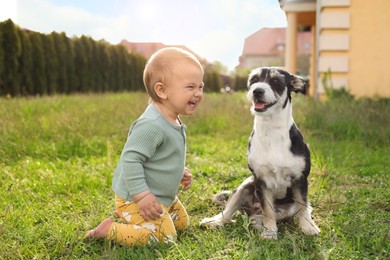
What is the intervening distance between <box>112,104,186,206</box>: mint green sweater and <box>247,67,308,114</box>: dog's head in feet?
1.72

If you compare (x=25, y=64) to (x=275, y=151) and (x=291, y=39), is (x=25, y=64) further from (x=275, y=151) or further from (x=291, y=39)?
(x=275, y=151)

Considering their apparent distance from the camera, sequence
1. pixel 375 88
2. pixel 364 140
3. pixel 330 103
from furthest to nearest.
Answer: pixel 375 88 → pixel 330 103 → pixel 364 140

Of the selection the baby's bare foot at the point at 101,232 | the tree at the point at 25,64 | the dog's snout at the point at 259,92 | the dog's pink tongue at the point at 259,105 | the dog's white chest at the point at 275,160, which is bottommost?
the baby's bare foot at the point at 101,232

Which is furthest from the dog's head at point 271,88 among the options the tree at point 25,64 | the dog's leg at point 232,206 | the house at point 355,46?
the tree at point 25,64

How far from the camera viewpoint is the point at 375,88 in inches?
396

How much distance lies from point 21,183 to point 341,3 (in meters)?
8.37

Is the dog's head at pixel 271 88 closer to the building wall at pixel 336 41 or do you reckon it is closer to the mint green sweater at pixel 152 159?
the mint green sweater at pixel 152 159

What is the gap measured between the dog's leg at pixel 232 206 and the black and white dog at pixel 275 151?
0.60ft

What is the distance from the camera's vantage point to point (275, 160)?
2.92 metres

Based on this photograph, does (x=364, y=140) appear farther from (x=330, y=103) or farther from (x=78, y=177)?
(x=78, y=177)

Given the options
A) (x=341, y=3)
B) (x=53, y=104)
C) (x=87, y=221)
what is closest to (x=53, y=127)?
(x=53, y=104)

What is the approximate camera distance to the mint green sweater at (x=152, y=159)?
271cm

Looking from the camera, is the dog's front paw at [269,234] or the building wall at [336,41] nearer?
the dog's front paw at [269,234]

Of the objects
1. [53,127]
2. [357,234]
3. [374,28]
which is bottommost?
[357,234]
